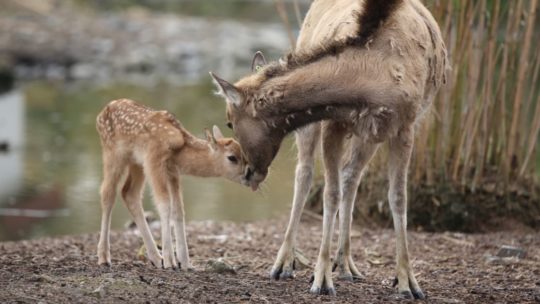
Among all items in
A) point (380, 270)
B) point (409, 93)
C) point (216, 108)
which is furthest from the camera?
point (216, 108)

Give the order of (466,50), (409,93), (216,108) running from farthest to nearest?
(216,108) < (466,50) < (409,93)

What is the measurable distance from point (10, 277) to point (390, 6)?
8.71 feet

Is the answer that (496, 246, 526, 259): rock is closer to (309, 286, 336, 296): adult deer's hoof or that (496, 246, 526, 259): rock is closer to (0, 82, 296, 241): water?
(0, 82, 296, 241): water

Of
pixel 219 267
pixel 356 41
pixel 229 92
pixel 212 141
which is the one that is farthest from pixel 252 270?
pixel 356 41

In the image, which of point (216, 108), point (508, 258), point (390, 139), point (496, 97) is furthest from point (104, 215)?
point (216, 108)

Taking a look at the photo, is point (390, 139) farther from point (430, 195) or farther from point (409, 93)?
point (430, 195)

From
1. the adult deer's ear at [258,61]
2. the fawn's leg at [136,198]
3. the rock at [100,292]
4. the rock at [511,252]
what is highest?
the adult deer's ear at [258,61]

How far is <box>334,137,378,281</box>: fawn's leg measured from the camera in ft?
23.7

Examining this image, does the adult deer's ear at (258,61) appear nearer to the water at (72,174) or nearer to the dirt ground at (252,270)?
the water at (72,174)

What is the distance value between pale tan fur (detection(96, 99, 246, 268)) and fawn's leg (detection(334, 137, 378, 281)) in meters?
0.78

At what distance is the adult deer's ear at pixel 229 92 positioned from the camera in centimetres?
604

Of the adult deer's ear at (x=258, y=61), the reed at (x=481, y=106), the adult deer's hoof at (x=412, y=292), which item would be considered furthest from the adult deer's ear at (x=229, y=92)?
the reed at (x=481, y=106)

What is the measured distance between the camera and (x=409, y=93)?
611cm

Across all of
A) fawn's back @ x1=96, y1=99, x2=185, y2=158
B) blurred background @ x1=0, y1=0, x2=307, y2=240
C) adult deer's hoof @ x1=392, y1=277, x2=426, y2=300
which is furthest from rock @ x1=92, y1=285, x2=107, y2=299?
blurred background @ x1=0, y1=0, x2=307, y2=240
